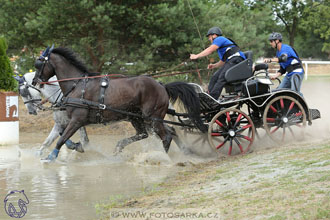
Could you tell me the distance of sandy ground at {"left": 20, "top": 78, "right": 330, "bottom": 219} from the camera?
5031 mm

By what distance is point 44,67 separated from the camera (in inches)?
382

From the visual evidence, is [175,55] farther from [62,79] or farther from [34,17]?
[62,79]

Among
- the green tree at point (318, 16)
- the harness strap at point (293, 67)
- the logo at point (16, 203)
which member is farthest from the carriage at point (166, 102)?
the green tree at point (318, 16)

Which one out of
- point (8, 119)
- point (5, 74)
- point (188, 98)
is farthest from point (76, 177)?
point (5, 74)

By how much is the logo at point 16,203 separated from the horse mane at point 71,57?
10.2 feet

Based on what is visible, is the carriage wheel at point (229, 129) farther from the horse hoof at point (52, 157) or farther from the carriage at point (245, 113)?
the horse hoof at point (52, 157)

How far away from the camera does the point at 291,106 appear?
10031mm

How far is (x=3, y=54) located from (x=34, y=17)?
1913mm

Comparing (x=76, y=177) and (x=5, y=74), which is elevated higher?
(x=5, y=74)

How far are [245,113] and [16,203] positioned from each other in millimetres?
4834

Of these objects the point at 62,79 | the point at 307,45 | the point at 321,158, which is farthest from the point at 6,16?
the point at 307,45

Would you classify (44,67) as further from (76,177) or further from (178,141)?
(178,141)

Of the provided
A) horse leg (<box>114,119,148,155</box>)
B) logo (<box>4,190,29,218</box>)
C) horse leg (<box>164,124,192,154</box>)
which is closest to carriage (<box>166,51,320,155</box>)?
horse leg (<box>164,124,192,154</box>)

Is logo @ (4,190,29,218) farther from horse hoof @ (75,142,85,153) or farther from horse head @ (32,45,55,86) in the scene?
horse hoof @ (75,142,85,153)
